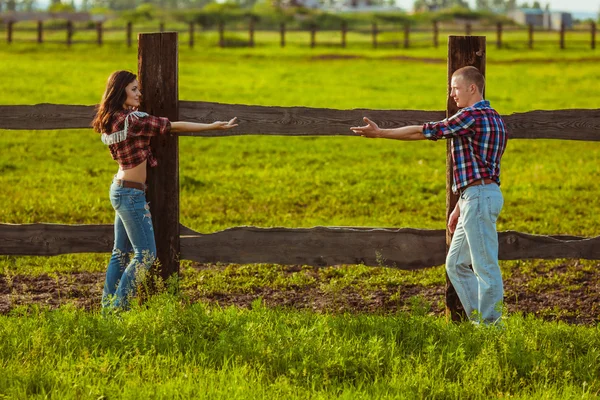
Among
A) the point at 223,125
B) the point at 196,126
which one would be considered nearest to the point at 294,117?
the point at 223,125

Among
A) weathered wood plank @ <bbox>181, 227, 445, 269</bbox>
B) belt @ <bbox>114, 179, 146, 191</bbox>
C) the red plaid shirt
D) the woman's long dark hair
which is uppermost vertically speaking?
the woman's long dark hair

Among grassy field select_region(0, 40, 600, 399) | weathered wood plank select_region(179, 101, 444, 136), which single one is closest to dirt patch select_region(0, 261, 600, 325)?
grassy field select_region(0, 40, 600, 399)

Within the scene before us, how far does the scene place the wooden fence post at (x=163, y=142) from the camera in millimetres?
6676

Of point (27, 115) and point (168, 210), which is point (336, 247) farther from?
point (27, 115)

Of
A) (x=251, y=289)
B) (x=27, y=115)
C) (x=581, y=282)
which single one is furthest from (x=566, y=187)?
(x=27, y=115)

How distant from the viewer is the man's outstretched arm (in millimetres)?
6109

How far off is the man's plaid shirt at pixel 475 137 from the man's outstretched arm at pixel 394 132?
143 millimetres

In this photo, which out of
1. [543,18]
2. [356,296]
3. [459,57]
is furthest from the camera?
[543,18]

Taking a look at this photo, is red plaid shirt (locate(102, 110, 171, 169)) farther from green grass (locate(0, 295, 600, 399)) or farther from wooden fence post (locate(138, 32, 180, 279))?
green grass (locate(0, 295, 600, 399))

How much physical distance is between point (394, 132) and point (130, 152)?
173 centimetres

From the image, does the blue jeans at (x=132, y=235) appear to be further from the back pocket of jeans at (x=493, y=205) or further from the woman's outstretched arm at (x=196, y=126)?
the back pocket of jeans at (x=493, y=205)

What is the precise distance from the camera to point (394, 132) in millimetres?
6180

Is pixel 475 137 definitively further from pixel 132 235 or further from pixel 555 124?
pixel 132 235

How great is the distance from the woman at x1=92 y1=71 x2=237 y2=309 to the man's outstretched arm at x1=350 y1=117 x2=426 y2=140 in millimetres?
916
